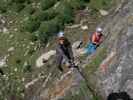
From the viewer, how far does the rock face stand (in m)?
17.5

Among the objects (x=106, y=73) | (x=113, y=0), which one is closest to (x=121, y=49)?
(x=106, y=73)

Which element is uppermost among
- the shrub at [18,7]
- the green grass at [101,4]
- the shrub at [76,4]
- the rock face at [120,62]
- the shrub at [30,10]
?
the rock face at [120,62]

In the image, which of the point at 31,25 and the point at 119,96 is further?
the point at 31,25

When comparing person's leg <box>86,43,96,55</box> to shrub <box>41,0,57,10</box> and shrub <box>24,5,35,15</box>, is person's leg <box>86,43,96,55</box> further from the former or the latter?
shrub <box>24,5,35,15</box>

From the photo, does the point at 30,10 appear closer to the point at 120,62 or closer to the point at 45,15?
the point at 45,15

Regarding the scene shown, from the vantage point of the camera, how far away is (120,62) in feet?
59.3

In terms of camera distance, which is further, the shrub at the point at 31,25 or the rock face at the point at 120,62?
the shrub at the point at 31,25

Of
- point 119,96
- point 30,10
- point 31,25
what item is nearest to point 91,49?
point 119,96

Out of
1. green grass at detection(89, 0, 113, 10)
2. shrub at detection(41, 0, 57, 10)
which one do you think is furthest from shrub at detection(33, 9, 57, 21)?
green grass at detection(89, 0, 113, 10)

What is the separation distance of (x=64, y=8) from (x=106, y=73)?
1066cm

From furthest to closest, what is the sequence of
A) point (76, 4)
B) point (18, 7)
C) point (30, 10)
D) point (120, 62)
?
1. point (18, 7)
2. point (30, 10)
3. point (76, 4)
4. point (120, 62)

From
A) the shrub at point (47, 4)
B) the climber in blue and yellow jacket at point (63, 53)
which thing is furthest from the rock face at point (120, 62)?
the shrub at point (47, 4)

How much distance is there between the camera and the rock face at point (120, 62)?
17500 millimetres

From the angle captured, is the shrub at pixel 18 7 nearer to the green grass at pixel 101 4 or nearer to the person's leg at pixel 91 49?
the green grass at pixel 101 4
